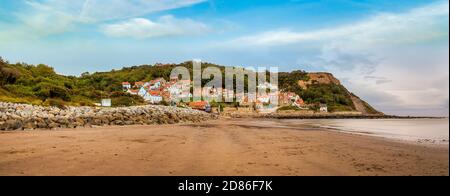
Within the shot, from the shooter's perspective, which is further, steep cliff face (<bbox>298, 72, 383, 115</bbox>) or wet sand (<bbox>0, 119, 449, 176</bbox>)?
steep cliff face (<bbox>298, 72, 383, 115</bbox>)

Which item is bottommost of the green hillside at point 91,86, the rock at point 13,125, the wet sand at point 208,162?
the wet sand at point 208,162

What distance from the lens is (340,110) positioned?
425 feet

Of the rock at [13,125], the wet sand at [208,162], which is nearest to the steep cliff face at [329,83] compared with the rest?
the rock at [13,125]

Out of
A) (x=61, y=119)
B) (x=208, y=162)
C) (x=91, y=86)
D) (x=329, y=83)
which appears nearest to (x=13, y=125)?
(x=61, y=119)

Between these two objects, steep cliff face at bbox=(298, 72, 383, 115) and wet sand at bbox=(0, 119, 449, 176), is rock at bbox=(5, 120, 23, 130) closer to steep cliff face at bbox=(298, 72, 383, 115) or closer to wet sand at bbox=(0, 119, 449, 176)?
wet sand at bbox=(0, 119, 449, 176)

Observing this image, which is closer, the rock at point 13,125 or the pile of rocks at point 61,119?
the rock at point 13,125

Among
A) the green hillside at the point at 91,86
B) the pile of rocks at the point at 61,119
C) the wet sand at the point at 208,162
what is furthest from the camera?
the green hillside at the point at 91,86

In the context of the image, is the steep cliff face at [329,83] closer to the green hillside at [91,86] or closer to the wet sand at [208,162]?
the green hillside at [91,86]

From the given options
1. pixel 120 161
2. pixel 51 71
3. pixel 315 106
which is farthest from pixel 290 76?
pixel 120 161

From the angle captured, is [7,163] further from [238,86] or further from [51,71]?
[238,86]

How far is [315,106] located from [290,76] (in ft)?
195

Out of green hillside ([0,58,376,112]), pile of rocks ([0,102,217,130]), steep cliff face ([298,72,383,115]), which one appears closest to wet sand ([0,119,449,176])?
pile of rocks ([0,102,217,130])

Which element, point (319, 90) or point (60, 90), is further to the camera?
point (319, 90)

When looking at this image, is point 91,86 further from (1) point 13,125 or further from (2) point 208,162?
(2) point 208,162
